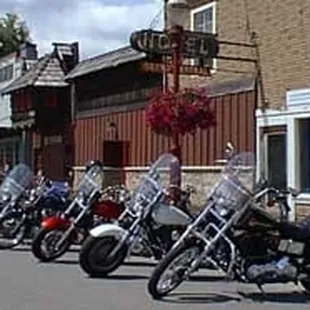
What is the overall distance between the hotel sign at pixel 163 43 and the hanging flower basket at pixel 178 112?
1.37m

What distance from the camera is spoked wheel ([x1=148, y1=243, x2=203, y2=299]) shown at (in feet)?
41.0

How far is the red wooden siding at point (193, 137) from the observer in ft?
77.8

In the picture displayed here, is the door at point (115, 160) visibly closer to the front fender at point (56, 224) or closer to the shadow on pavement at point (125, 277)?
the front fender at point (56, 224)

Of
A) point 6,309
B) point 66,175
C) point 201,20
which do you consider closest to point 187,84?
point 201,20

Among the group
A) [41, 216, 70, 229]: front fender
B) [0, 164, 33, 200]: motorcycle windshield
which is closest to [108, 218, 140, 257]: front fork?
[41, 216, 70, 229]: front fender

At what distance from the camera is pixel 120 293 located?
42.3 feet

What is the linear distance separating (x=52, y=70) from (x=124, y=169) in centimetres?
1005

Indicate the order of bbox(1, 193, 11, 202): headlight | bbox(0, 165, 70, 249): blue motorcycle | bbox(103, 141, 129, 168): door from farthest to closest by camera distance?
1. bbox(103, 141, 129, 168): door
2. bbox(1, 193, 11, 202): headlight
3. bbox(0, 165, 70, 249): blue motorcycle

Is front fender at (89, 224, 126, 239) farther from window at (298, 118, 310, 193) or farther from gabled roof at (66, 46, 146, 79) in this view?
gabled roof at (66, 46, 146, 79)

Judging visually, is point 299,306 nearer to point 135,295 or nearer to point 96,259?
point 135,295

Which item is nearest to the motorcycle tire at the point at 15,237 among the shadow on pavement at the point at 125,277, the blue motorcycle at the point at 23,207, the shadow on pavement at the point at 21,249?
the blue motorcycle at the point at 23,207

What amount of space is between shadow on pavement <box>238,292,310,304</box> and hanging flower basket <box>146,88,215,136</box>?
815cm

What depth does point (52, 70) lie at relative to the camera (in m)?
39.4

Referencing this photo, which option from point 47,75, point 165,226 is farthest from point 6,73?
point 165,226
